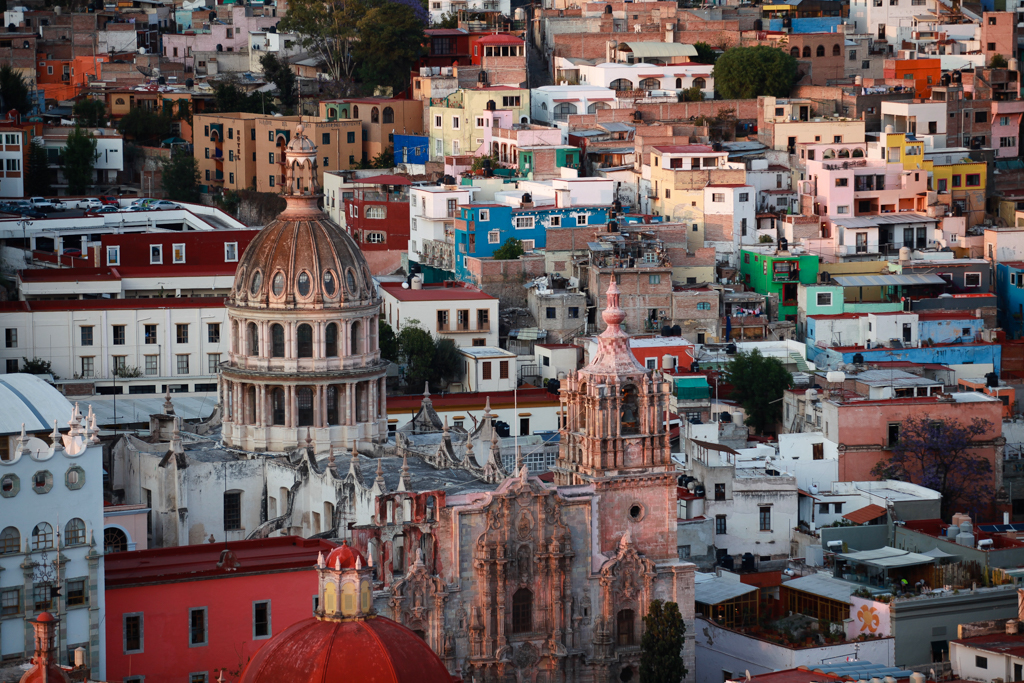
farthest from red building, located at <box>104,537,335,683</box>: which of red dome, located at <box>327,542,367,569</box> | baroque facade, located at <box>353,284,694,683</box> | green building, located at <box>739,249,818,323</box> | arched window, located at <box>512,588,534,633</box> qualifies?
green building, located at <box>739,249,818,323</box>

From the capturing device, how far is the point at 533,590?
84875mm

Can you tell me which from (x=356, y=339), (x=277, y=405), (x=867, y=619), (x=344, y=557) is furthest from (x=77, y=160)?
(x=344, y=557)

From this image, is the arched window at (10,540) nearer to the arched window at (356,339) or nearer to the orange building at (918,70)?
the arched window at (356,339)

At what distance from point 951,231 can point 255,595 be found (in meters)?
64.5

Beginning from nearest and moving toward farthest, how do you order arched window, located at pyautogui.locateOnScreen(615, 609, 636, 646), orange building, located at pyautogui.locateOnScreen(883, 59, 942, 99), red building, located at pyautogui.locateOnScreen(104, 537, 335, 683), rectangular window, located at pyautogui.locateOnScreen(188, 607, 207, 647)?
red building, located at pyautogui.locateOnScreen(104, 537, 335, 683) → rectangular window, located at pyautogui.locateOnScreen(188, 607, 207, 647) → arched window, located at pyautogui.locateOnScreen(615, 609, 636, 646) → orange building, located at pyautogui.locateOnScreen(883, 59, 942, 99)

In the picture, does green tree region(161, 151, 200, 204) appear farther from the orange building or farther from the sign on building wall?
the sign on building wall

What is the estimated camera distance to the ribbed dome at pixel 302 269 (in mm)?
97188

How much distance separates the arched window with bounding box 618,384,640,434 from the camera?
86.7 meters

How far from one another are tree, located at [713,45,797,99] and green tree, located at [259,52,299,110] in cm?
2658

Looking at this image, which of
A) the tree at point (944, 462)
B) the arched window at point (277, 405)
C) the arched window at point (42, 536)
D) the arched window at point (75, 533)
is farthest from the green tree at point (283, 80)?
the arched window at point (42, 536)

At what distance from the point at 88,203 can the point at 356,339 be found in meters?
49.5

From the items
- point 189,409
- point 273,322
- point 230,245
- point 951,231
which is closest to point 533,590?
point 273,322

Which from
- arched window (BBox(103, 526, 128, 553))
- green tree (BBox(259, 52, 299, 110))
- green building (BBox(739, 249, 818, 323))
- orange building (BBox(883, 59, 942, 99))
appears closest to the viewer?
arched window (BBox(103, 526, 128, 553))

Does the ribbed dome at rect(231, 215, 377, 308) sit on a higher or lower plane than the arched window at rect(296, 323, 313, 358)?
higher
